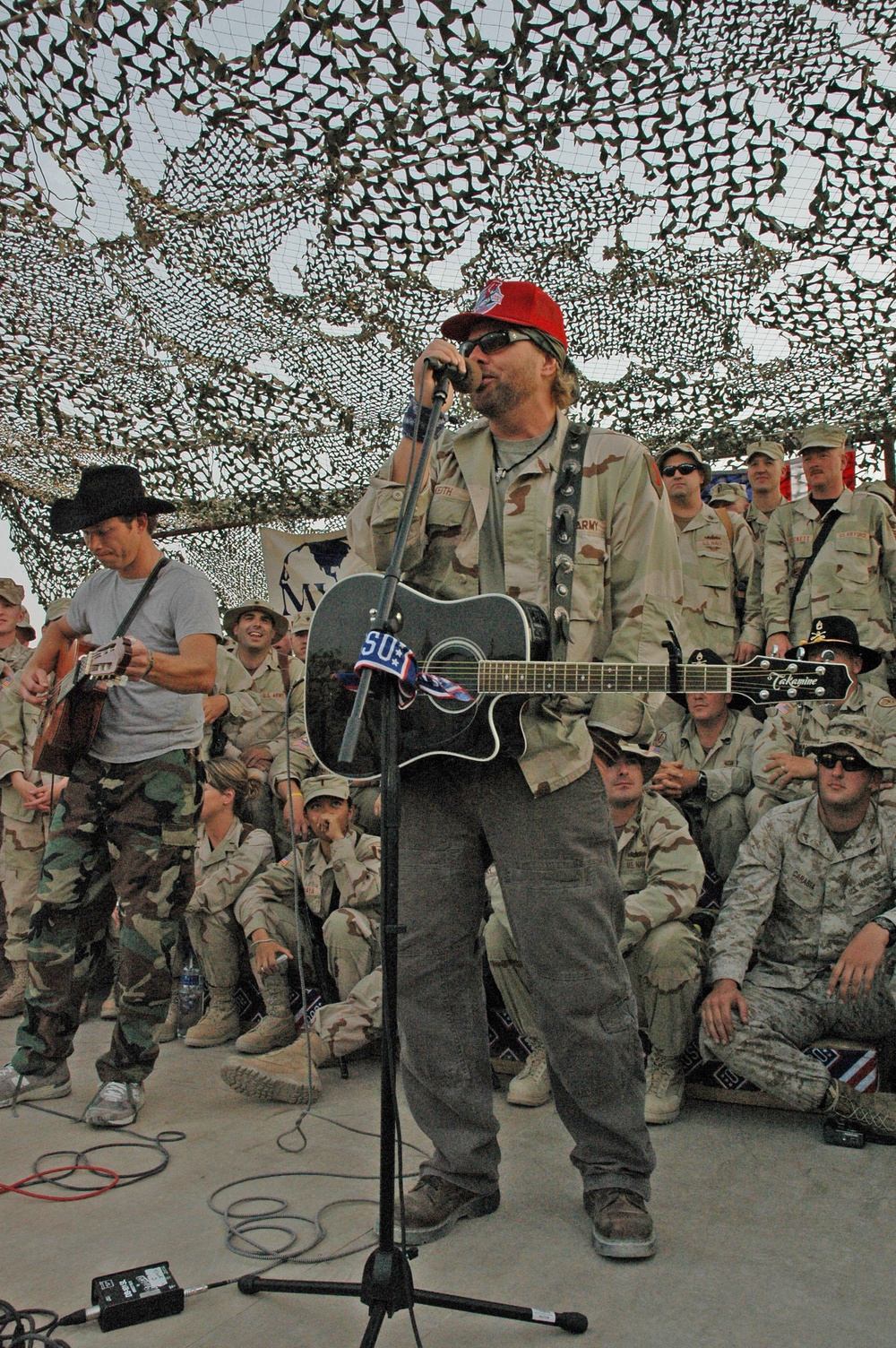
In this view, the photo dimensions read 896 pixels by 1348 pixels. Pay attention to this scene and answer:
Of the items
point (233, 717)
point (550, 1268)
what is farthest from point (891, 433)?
point (550, 1268)

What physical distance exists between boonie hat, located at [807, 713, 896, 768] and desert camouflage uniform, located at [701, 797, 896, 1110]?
208 millimetres

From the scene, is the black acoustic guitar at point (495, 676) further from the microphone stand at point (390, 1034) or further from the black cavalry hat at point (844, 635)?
the black cavalry hat at point (844, 635)

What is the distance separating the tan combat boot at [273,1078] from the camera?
359 cm

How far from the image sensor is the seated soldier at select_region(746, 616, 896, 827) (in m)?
4.42

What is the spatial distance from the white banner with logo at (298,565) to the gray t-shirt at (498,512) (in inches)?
198

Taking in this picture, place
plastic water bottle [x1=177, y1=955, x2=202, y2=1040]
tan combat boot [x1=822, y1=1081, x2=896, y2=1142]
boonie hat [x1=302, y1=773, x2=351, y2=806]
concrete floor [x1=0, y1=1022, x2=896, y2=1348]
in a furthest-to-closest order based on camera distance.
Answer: plastic water bottle [x1=177, y1=955, x2=202, y2=1040]
boonie hat [x1=302, y1=773, x2=351, y2=806]
tan combat boot [x1=822, y1=1081, x2=896, y2=1142]
concrete floor [x1=0, y1=1022, x2=896, y2=1348]

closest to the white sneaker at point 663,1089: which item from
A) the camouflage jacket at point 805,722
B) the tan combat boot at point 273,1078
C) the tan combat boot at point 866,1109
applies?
the tan combat boot at point 866,1109

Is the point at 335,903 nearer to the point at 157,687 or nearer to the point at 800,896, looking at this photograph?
the point at 157,687

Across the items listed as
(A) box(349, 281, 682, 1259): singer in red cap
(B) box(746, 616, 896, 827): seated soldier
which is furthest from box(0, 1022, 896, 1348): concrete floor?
(B) box(746, 616, 896, 827): seated soldier

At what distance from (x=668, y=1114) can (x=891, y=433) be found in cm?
467

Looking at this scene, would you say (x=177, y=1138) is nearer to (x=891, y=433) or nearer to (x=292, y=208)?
(x=292, y=208)

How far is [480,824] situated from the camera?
2.52 meters

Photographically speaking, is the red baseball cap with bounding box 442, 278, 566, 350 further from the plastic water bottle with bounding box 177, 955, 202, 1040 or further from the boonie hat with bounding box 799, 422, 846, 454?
the plastic water bottle with bounding box 177, 955, 202, 1040

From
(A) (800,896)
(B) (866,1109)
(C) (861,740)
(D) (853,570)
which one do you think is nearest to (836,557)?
(D) (853,570)
